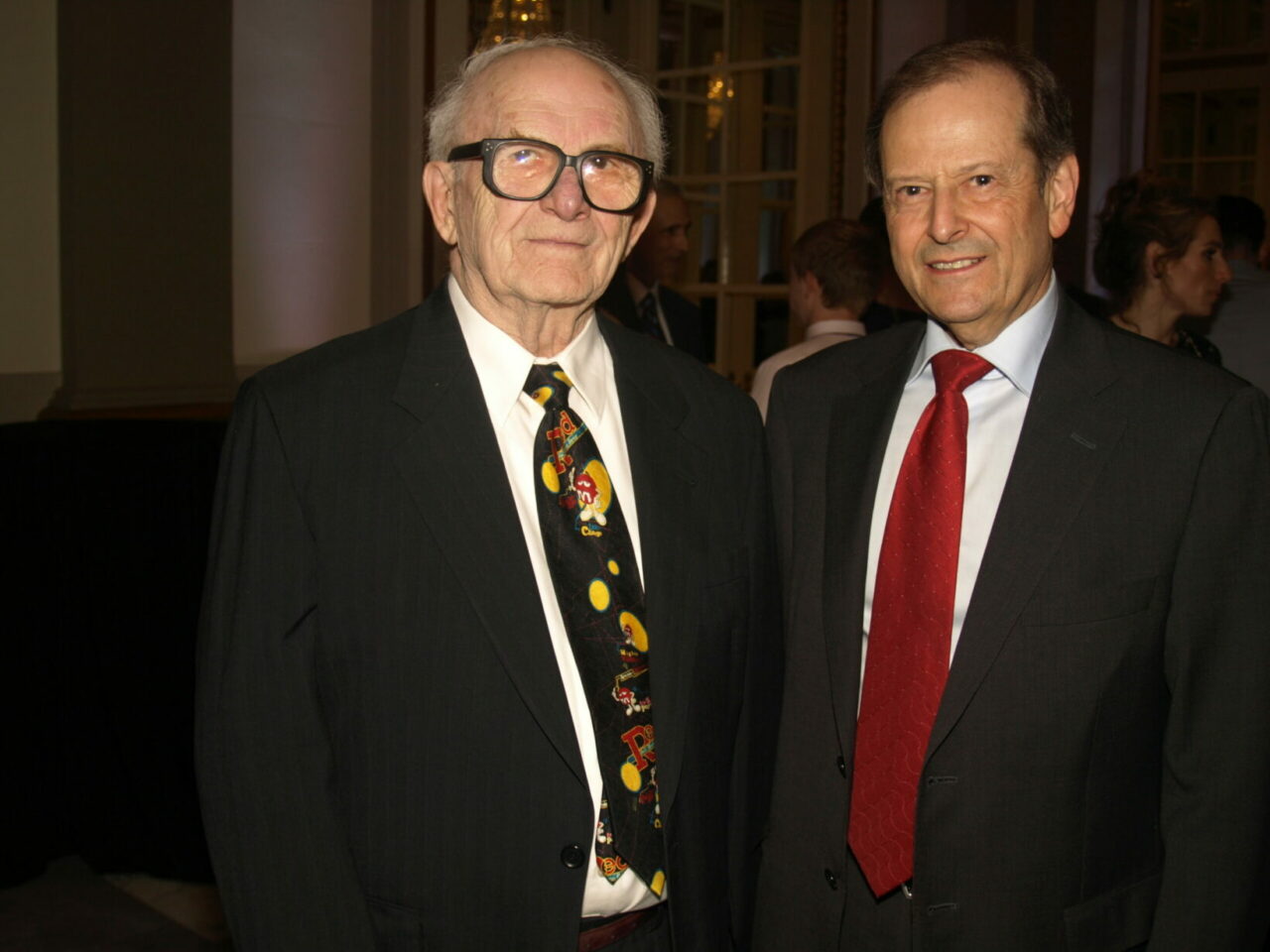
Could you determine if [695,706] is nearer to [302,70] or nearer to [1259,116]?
[302,70]

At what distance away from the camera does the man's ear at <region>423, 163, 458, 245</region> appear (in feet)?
5.05

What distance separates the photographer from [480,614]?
134 centimetres

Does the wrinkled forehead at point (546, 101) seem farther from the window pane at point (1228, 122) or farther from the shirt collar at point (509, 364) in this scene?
the window pane at point (1228, 122)

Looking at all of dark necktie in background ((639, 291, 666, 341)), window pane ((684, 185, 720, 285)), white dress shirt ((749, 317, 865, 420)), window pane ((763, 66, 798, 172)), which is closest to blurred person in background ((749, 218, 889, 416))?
white dress shirt ((749, 317, 865, 420))

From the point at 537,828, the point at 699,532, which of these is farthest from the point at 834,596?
the point at 537,828

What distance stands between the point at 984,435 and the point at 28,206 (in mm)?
3440

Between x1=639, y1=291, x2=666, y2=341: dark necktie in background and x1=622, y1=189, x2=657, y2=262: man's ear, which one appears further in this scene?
x1=639, y1=291, x2=666, y2=341: dark necktie in background

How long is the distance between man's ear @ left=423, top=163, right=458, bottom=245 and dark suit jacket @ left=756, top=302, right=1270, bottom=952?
77 centimetres

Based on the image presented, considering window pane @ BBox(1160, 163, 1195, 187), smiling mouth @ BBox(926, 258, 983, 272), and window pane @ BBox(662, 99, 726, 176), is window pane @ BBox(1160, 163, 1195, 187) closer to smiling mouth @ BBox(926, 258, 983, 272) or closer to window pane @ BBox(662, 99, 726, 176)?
window pane @ BBox(662, 99, 726, 176)

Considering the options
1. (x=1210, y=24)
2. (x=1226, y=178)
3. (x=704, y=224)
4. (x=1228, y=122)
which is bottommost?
(x=704, y=224)

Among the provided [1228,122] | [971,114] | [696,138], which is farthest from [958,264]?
[1228,122]

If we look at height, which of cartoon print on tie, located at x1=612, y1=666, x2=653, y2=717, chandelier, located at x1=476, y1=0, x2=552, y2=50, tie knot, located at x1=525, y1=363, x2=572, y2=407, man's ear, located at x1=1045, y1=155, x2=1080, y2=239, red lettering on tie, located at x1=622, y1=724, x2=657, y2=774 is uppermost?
chandelier, located at x1=476, y1=0, x2=552, y2=50

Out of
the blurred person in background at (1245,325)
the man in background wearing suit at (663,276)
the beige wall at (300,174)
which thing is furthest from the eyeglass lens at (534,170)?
the beige wall at (300,174)

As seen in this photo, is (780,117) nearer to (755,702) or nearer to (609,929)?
(755,702)
